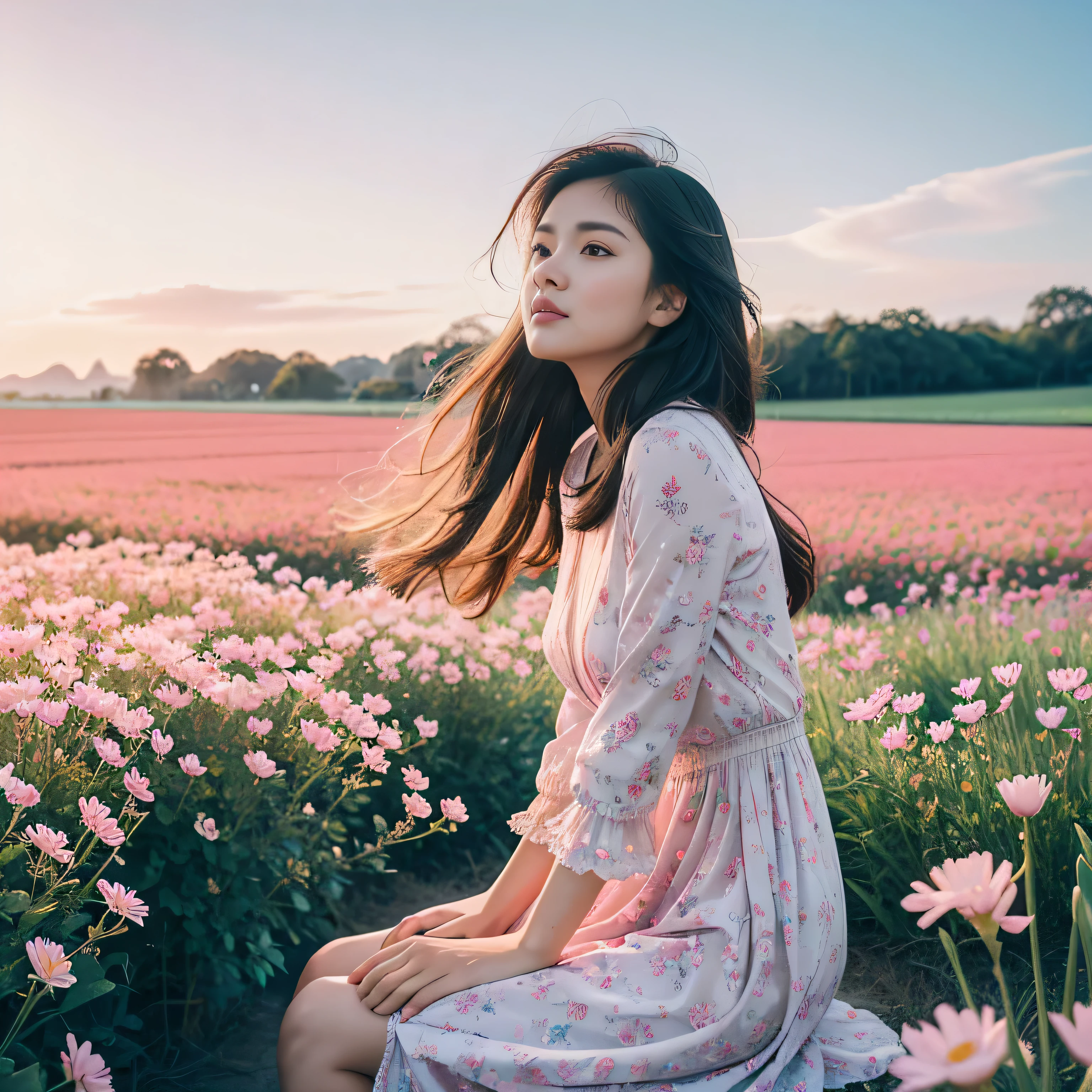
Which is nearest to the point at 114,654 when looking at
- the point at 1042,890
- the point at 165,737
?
the point at 165,737

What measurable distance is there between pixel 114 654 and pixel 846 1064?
1.72m

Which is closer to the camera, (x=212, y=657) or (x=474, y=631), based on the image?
(x=212, y=657)

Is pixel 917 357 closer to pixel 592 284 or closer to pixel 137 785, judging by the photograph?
pixel 592 284

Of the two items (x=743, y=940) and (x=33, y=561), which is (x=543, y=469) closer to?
(x=743, y=940)

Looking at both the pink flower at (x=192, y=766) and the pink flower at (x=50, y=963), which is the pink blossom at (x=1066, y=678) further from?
the pink flower at (x=50, y=963)

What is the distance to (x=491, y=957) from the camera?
1.46m

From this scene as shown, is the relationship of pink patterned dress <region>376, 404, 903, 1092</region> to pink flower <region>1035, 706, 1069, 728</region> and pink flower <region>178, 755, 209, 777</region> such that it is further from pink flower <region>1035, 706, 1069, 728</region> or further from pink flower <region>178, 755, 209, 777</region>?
pink flower <region>1035, 706, 1069, 728</region>

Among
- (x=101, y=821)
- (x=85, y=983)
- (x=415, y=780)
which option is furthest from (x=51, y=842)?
(x=415, y=780)

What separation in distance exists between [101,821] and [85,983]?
0.92 ft

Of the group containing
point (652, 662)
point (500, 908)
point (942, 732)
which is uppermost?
point (652, 662)

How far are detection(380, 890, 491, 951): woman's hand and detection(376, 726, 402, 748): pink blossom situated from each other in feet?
1.40

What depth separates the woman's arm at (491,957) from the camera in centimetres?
143

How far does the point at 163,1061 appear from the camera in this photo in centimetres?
208

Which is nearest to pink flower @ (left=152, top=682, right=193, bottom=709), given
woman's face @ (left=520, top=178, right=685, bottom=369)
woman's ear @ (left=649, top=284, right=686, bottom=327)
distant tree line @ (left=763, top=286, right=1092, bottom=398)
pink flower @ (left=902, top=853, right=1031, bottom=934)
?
woman's face @ (left=520, top=178, right=685, bottom=369)
